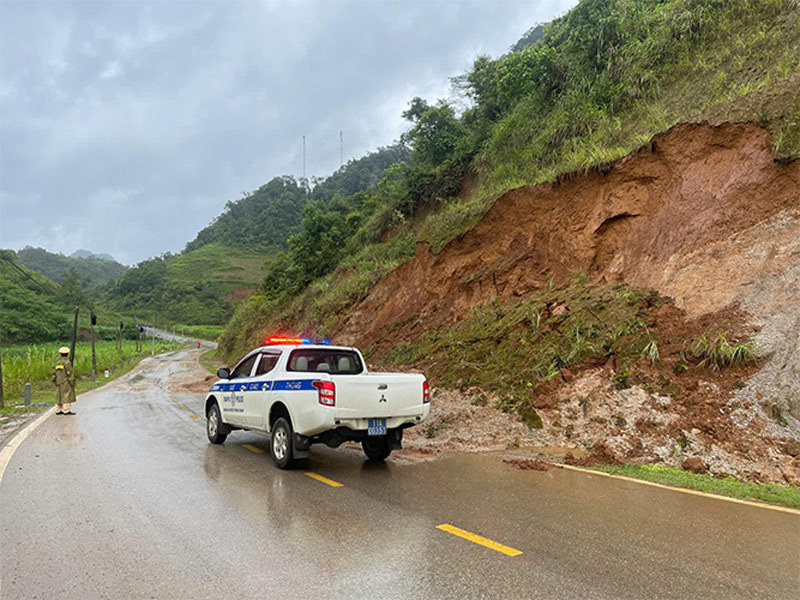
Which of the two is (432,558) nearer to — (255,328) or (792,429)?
(792,429)

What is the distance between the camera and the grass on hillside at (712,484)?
6055 mm

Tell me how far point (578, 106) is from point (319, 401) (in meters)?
15.1

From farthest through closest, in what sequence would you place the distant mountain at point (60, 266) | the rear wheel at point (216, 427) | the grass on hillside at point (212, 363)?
the distant mountain at point (60, 266) < the grass on hillside at point (212, 363) < the rear wheel at point (216, 427)

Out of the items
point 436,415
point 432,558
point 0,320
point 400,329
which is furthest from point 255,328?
point 0,320

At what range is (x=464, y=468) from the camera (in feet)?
25.6

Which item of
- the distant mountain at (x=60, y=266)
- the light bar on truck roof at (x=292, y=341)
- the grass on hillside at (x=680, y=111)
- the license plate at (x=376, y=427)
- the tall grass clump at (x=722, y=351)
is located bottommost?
the license plate at (x=376, y=427)

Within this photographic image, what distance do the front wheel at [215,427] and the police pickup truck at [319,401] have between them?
34 centimetres

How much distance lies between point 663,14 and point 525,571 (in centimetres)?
1917

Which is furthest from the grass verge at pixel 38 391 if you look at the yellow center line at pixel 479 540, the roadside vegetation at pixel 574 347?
the yellow center line at pixel 479 540

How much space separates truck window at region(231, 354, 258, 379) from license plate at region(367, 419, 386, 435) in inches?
119

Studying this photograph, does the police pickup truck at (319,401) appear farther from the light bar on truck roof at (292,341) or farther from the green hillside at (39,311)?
the green hillside at (39,311)

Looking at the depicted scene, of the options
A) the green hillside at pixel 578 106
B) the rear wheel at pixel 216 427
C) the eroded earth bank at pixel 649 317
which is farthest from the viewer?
the green hillside at pixel 578 106

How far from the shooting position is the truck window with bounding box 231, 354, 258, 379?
9688 mm

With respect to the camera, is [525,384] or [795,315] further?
[525,384]
